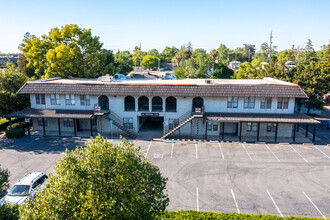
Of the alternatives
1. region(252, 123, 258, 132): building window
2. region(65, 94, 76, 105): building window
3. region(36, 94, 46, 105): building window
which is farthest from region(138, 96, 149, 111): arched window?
region(252, 123, 258, 132): building window

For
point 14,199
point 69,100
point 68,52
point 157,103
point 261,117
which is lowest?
point 14,199

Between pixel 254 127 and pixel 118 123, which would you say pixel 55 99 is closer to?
pixel 118 123

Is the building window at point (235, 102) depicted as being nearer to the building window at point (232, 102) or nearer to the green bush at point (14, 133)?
the building window at point (232, 102)

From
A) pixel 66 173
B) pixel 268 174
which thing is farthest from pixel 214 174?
pixel 66 173

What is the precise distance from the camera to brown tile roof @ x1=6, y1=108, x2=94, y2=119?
108 ft

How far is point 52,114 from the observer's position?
111ft

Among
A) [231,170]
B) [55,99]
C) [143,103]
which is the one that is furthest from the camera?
[143,103]

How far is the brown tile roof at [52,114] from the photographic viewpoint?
3296cm

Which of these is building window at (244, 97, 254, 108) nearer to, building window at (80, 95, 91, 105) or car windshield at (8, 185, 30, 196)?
building window at (80, 95, 91, 105)

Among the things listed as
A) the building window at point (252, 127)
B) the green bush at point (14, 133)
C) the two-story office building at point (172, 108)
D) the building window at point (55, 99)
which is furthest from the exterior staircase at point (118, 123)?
the building window at point (252, 127)

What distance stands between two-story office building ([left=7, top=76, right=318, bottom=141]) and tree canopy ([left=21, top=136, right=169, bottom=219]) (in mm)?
21181

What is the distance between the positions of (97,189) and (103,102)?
89.9ft

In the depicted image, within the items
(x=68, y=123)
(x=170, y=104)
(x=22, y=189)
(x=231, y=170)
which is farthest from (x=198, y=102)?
(x=22, y=189)

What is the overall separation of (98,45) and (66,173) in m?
42.3
